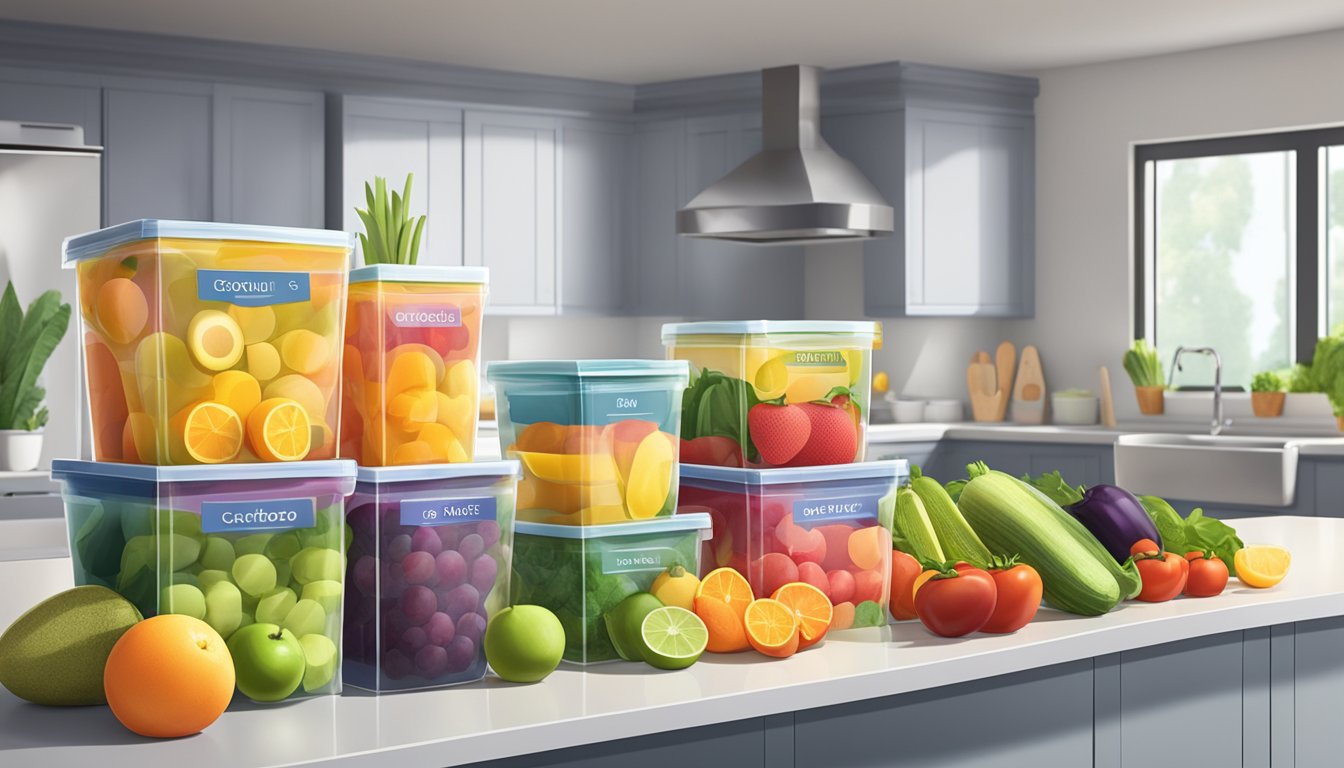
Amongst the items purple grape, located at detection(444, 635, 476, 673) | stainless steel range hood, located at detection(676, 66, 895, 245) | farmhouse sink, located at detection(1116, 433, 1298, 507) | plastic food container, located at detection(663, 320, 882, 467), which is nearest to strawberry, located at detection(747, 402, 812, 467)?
plastic food container, located at detection(663, 320, 882, 467)

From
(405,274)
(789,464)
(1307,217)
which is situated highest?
(1307,217)

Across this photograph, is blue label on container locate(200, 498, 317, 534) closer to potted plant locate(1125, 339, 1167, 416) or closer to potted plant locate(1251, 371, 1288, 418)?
potted plant locate(1251, 371, 1288, 418)

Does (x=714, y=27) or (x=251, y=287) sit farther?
(x=714, y=27)

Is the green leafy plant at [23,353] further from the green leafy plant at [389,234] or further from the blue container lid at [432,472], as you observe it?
the blue container lid at [432,472]

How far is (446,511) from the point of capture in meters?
1.50

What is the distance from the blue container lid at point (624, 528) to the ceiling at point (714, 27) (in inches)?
137

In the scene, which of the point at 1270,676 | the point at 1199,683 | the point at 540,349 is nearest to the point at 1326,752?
the point at 1270,676

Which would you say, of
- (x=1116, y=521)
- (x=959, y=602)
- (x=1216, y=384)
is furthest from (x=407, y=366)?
(x=1216, y=384)

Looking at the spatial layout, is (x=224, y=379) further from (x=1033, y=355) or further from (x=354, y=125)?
(x=1033, y=355)

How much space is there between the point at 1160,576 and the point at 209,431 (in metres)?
1.25

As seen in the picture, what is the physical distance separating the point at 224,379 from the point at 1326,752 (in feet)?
5.39

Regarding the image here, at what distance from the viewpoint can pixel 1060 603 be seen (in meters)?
1.90

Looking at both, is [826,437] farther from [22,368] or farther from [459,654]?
[22,368]

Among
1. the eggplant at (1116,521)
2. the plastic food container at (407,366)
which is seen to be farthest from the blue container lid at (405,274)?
the eggplant at (1116,521)
